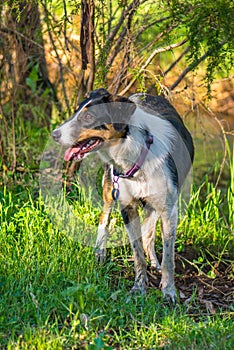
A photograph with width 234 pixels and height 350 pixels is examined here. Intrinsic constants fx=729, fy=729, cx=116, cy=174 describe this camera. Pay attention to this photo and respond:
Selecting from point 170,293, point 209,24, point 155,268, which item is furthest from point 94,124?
point 209,24

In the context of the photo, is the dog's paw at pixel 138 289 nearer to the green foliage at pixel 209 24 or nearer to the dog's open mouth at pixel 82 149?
the dog's open mouth at pixel 82 149

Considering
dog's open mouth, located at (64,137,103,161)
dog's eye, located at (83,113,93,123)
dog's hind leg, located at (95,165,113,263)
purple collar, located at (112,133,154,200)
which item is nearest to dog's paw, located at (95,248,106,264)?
dog's hind leg, located at (95,165,113,263)

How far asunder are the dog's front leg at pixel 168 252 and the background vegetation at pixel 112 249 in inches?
3.8

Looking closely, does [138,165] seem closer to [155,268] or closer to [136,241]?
[136,241]

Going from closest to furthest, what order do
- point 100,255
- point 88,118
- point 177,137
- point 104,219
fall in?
point 88,118 → point 177,137 → point 100,255 → point 104,219

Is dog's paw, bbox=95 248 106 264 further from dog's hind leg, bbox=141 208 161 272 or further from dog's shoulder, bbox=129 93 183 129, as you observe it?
dog's shoulder, bbox=129 93 183 129

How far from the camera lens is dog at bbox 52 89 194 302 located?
4.46 m

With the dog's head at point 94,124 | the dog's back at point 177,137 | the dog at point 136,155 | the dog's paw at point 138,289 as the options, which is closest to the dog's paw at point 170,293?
the dog at point 136,155

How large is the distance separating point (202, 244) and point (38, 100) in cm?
376

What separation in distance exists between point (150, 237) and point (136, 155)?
3.43 feet

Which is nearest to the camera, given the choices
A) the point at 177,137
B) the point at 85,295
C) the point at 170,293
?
the point at 85,295

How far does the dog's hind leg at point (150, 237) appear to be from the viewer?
5.53 m

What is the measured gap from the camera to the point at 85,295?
4.29 meters

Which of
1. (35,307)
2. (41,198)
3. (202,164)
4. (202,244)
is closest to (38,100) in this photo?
(202,164)
